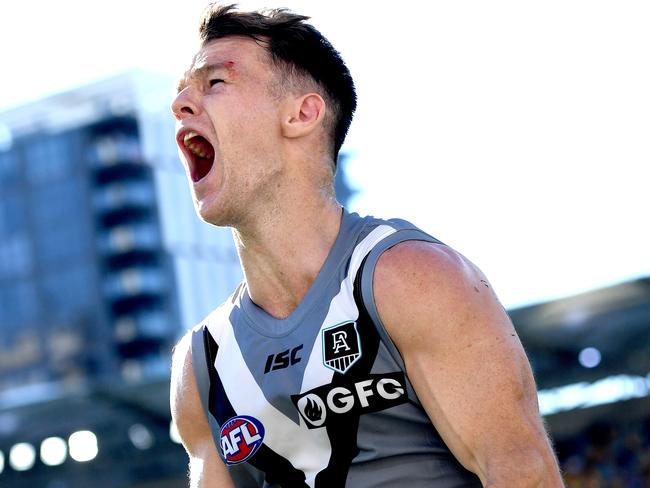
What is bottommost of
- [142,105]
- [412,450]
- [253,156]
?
[412,450]

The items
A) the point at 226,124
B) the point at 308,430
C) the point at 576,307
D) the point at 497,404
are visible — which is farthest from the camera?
the point at 576,307

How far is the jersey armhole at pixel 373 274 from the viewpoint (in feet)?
10.5

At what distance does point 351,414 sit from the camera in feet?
10.6

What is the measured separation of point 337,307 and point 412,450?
0.43 m

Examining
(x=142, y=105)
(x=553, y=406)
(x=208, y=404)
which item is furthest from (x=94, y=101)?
(x=208, y=404)

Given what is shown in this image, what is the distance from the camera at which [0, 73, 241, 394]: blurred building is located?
83125 millimetres

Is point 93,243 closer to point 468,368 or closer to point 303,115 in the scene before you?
point 303,115

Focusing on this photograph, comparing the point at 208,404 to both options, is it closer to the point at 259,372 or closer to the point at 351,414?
the point at 259,372

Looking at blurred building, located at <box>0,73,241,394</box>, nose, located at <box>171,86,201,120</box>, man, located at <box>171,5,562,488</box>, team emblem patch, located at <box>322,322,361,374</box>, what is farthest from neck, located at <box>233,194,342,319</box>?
blurred building, located at <box>0,73,241,394</box>

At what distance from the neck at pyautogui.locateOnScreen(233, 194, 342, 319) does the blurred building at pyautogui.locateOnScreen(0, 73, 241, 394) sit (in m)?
79.5

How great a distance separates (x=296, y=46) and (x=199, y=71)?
0.31m

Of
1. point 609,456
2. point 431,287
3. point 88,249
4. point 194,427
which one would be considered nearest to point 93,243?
point 88,249

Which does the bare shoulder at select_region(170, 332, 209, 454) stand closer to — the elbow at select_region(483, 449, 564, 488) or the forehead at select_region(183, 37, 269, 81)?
the forehead at select_region(183, 37, 269, 81)

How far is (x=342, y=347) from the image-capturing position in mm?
3240
